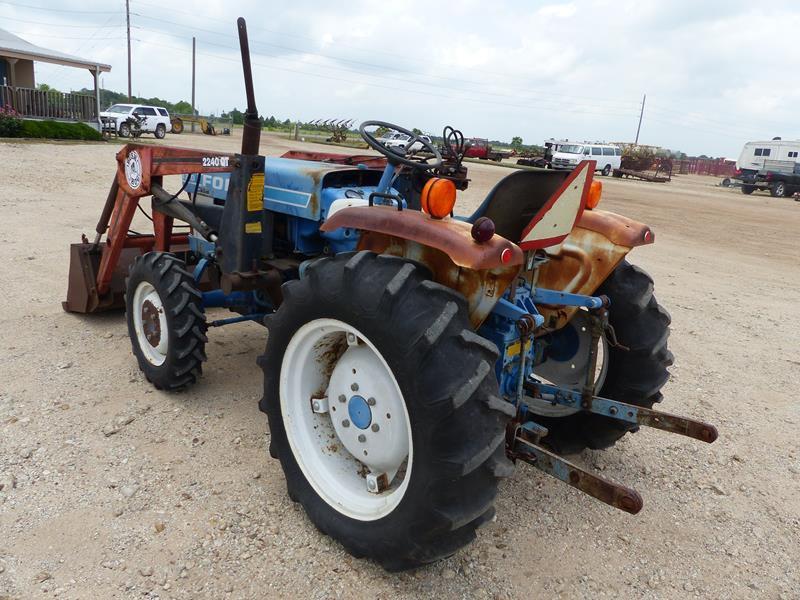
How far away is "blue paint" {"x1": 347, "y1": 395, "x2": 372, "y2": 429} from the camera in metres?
2.52

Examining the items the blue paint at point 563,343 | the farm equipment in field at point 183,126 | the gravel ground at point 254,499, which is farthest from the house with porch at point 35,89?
the blue paint at point 563,343

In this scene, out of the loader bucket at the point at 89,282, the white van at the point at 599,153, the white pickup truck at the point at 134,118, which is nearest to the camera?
the loader bucket at the point at 89,282

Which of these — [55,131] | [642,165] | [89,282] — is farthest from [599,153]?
[89,282]

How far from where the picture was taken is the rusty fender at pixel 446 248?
214 centimetres

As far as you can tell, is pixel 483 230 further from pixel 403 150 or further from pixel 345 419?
pixel 403 150

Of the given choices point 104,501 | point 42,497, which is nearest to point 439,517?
point 104,501

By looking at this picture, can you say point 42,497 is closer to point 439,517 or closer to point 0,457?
point 0,457

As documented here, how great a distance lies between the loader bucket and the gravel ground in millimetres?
161

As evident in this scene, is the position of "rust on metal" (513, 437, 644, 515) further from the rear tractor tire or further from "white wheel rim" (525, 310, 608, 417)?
the rear tractor tire

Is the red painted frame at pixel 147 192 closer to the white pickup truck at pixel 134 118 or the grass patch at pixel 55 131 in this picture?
the grass patch at pixel 55 131

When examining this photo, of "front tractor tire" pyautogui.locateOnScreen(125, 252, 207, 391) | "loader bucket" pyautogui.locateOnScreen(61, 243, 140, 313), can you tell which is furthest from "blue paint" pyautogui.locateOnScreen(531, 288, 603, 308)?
"loader bucket" pyautogui.locateOnScreen(61, 243, 140, 313)

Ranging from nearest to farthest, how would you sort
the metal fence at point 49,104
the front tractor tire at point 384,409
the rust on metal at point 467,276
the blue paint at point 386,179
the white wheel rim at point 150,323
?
the front tractor tire at point 384,409, the rust on metal at point 467,276, the blue paint at point 386,179, the white wheel rim at point 150,323, the metal fence at point 49,104

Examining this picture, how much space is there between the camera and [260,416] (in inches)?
142

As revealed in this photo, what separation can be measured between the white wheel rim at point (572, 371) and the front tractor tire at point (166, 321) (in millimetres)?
1977
